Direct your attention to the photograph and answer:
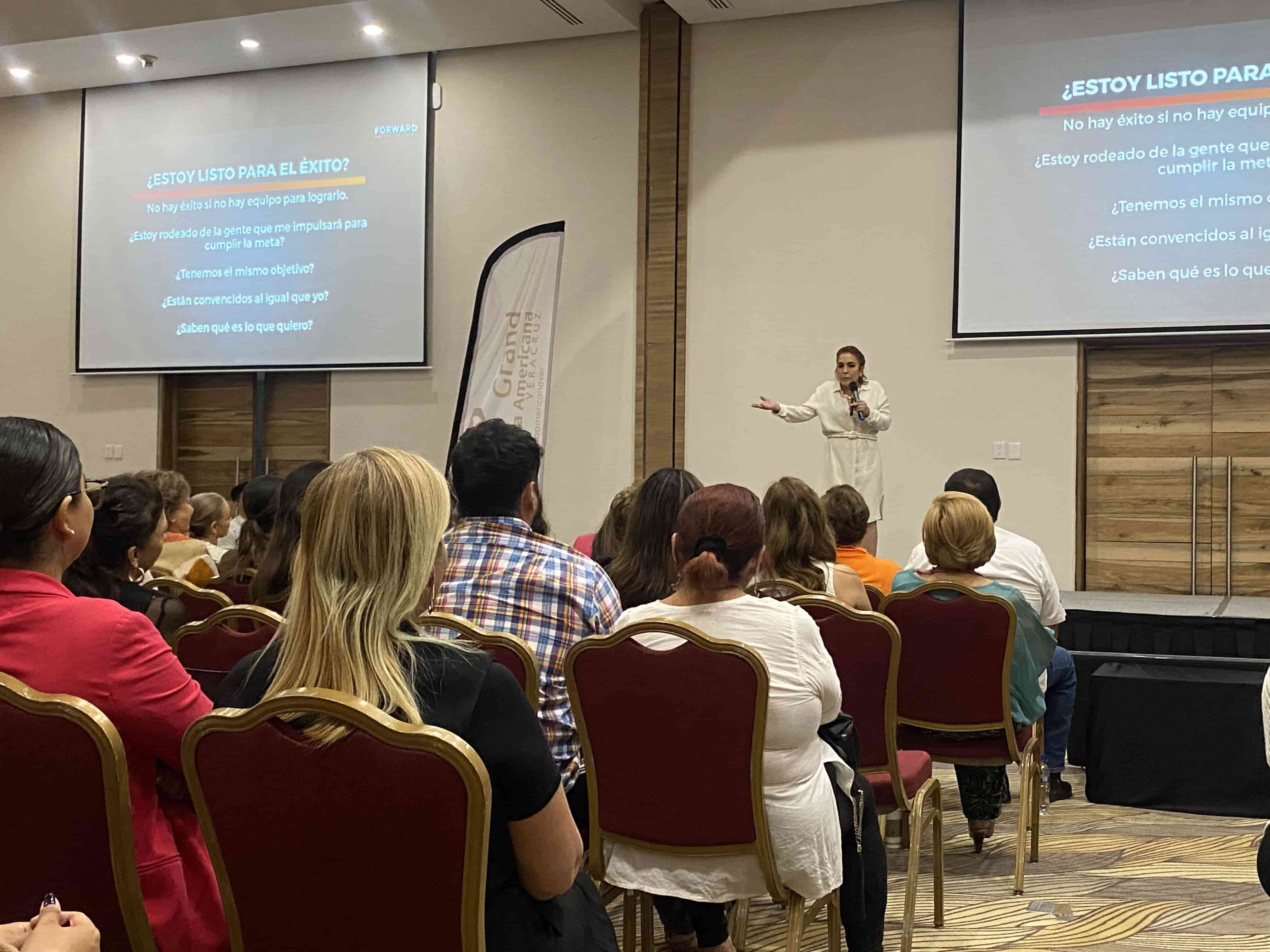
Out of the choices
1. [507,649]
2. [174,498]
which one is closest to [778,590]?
[507,649]

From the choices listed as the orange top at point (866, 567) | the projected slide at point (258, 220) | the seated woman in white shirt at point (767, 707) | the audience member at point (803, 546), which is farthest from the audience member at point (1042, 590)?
the projected slide at point (258, 220)

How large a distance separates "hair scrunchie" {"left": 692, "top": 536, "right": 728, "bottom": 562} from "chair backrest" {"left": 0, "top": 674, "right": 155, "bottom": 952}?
108 cm

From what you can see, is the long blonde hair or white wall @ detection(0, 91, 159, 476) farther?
white wall @ detection(0, 91, 159, 476)

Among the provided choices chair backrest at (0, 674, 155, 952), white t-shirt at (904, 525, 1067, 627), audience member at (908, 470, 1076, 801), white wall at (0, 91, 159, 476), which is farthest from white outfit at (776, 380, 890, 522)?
chair backrest at (0, 674, 155, 952)

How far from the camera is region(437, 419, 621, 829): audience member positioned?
2.43 m

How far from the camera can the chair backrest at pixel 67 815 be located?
4.58ft

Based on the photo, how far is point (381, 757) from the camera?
50.4 inches

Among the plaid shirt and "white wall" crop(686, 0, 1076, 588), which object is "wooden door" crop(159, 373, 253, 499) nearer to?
"white wall" crop(686, 0, 1076, 588)

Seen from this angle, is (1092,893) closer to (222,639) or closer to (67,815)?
(222,639)

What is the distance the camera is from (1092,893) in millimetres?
3258

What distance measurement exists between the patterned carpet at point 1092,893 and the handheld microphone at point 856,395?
11.1 ft

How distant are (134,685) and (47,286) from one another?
9.52m

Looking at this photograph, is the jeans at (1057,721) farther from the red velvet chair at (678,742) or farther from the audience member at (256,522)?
the audience member at (256,522)

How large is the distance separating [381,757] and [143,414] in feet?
29.9
